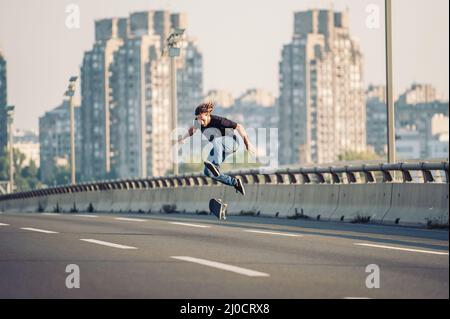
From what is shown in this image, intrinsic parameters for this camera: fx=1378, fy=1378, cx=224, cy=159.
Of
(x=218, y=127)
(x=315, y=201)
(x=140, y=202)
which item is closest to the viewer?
(x=218, y=127)

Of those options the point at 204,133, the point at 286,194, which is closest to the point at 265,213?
the point at 286,194

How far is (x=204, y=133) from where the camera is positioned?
68.4ft

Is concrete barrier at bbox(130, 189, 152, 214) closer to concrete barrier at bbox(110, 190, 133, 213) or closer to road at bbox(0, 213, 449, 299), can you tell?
concrete barrier at bbox(110, 190, 133, 213)

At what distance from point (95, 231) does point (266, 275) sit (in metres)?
8.15

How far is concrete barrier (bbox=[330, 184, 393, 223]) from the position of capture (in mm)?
24609

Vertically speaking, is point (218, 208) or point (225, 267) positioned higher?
point (218, 208)

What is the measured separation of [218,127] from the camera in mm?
21016

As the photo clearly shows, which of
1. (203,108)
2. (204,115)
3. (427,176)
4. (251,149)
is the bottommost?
(427,176)

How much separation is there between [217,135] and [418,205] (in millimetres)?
4014

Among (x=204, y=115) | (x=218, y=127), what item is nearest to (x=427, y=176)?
(x=218, y=127)

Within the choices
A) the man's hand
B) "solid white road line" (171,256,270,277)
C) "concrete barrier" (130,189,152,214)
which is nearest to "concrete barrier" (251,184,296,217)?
the man's hand

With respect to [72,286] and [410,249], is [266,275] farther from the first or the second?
[410,249]

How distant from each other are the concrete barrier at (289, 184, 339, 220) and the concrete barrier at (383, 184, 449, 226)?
97.1 inches
